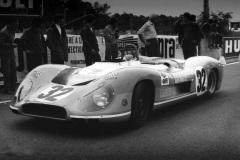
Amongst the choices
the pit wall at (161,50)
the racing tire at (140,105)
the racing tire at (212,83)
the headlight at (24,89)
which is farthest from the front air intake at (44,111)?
the racing tire at (212,83)

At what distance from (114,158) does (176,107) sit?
2535 mm

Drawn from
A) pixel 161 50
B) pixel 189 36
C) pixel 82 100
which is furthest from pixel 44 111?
pixel 161 50

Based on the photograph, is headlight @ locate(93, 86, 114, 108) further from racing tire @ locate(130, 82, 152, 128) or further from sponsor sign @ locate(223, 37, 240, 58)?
sponsor sign @ locate(223, 37, 240, 58)

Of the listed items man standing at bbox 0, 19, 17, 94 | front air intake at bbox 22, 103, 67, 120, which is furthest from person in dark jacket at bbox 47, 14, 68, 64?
front air intake at bbox 22, 103, 67, 120

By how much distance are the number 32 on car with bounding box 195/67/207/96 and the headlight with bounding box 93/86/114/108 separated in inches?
80.8

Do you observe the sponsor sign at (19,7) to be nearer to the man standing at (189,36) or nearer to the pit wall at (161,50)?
the pit wall at (161,50)

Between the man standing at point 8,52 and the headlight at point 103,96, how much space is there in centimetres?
352

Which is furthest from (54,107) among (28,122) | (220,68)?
(220,68)

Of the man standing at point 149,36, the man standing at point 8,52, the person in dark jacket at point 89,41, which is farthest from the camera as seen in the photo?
the man standing at point 149,36

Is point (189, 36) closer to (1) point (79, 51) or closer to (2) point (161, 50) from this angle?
(1) point (79, 51)

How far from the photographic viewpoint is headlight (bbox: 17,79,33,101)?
4613 mm

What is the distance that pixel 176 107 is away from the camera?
5781 mm

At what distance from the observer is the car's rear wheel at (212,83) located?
21.2ft

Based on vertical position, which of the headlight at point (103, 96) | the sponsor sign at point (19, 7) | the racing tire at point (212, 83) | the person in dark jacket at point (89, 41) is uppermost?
the sponsor sign at point (19, 7)
